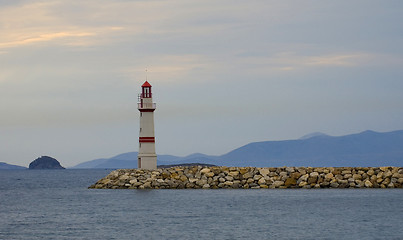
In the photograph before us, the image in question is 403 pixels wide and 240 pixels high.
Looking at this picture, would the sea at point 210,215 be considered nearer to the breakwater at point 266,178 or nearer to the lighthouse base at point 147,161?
the breakwater at point 266,178

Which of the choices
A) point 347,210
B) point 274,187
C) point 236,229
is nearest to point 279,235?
point 236,229

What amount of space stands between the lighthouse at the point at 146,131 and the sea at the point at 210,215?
2.54 metres

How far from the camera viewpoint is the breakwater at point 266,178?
57031 millimetres

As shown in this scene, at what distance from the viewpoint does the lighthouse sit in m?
57.1

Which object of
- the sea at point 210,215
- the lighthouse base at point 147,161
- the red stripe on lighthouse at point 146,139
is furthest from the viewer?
the lighthouse base at point 147,161

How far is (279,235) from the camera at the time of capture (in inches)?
1358

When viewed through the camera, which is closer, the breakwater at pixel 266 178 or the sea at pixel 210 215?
the sea at pixel 210 215

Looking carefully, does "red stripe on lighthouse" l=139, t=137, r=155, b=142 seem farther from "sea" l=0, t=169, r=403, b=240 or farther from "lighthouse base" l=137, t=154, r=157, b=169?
"sea" l=0, t=169, r=403, b=240

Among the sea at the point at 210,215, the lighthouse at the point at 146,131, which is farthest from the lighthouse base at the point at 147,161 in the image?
the sea at the point at 210,215

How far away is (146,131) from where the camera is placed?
5706cm

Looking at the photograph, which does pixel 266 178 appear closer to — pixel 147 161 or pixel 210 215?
pixel 147 161

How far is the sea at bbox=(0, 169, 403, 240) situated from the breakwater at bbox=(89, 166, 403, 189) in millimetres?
679

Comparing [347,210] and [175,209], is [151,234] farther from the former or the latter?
[347,210]

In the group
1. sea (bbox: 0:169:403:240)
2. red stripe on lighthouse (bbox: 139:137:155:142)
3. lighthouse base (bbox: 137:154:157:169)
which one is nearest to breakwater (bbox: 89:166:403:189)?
lighthouse base (bbox: 137:154:157:169)
